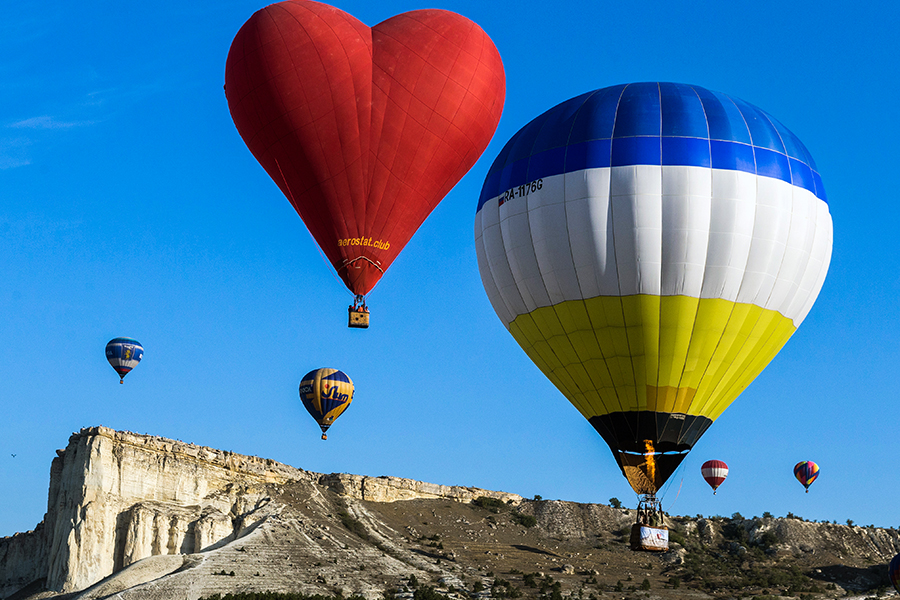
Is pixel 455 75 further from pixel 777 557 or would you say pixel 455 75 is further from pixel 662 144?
pixel 777 557

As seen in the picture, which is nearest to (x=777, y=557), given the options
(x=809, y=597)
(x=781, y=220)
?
(x=809, y=597)

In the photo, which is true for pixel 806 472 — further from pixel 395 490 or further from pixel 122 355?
pixel 122 355

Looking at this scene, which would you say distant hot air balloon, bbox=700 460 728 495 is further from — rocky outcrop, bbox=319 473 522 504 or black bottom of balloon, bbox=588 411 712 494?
black bottom of balloon, bbox=588 411 712 494

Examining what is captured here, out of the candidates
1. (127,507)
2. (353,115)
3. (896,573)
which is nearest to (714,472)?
(896,573)

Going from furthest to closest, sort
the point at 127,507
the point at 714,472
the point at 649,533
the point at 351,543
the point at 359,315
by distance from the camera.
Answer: the point at 714,472 → the point at 351,543 → the point at 127,507 → the point at 359,315 → the point at 649,533

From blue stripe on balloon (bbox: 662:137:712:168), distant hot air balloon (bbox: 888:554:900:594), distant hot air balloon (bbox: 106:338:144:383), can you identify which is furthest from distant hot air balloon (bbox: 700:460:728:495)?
blue stripe on balloon (bbox: 662:137:712:168)
